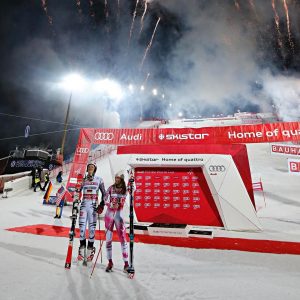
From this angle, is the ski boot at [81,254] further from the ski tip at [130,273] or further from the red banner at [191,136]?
the red banner at [191,136]

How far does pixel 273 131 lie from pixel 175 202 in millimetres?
6784

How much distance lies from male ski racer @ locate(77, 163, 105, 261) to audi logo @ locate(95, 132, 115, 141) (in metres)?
8.33

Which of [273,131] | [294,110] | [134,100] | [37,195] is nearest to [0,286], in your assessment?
[273,131]

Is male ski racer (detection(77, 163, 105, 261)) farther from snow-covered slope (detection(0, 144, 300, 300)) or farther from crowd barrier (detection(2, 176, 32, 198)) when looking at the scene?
crowd barrier (detection(2, 176, 32, 198))

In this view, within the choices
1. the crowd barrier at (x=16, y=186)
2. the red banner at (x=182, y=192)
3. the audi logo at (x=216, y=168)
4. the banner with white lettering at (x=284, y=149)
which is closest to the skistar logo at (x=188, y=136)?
the red banner at (x=182, y=192)

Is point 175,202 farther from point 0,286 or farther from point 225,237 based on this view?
point 0,286

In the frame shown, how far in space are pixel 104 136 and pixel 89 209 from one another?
348 inches

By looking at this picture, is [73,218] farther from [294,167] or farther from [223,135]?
[294,167]

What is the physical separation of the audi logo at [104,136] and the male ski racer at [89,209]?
27.3 feet

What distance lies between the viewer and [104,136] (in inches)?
554

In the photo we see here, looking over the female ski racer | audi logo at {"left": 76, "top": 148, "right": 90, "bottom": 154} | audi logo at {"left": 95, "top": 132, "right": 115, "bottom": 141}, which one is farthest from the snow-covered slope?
audi logo at {"left": 95, "top": 132, "right": 115, "bottom": 141}

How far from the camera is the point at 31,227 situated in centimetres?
880

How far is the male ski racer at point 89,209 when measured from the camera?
522cm

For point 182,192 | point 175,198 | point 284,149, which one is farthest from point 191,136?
point 284,149
